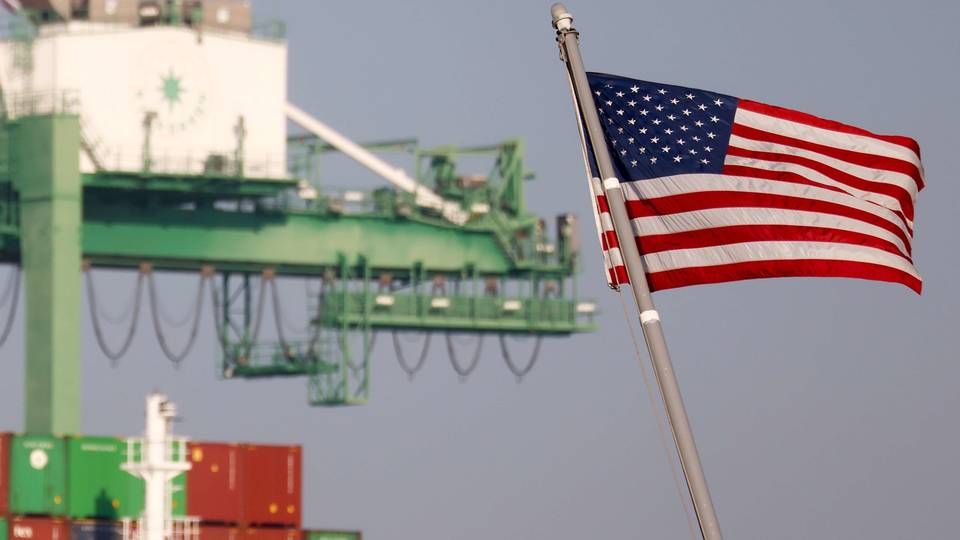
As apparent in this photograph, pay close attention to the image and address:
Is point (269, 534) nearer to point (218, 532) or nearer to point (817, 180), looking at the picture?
point (218, 532)

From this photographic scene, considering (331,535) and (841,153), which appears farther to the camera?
(331,535)

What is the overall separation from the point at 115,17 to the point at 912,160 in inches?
2205

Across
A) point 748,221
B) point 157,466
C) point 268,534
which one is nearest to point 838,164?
point 748,221

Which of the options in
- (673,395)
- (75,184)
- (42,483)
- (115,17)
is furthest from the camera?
(115,17)

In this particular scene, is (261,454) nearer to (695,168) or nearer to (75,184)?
(75,184)

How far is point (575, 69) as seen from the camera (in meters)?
21.1

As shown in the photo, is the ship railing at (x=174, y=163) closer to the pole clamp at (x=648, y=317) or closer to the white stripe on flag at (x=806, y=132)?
the white stripe on flag at (x=806, y=132)

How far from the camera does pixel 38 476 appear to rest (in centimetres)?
5834

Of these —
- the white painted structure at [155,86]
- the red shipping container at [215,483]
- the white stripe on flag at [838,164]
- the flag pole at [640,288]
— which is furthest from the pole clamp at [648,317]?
the white painted structure at [155,86]

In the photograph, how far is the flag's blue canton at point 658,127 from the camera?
863 inches

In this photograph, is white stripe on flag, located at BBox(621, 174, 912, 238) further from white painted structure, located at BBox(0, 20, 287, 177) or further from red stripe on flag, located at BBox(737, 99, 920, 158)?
white painted structure, located at BBox(0, 20, 287, 177)

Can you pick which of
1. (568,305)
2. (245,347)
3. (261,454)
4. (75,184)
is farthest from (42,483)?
(568,305)

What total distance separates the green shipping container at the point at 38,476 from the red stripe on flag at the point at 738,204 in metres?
37.8

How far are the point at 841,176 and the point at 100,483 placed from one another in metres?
38.6
